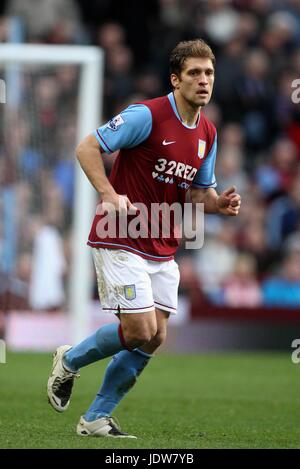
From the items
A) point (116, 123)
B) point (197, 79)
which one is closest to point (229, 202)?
point (197, 79)

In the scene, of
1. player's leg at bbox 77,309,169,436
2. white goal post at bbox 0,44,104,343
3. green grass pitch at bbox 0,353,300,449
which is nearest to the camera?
green grass pitch at bbox 0,353,300,449

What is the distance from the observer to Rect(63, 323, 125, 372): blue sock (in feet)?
22.0

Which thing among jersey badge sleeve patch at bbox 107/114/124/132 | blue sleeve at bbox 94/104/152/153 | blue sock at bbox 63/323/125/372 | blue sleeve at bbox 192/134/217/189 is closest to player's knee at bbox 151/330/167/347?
blue sock at bbox 63/323/125/372

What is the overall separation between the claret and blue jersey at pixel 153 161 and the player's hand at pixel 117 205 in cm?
33

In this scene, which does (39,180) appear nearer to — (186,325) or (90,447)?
(186,325)

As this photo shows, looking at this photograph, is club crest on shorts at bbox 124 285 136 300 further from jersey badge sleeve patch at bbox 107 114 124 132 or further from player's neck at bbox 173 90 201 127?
player's neck at bbox 173 90 201 127

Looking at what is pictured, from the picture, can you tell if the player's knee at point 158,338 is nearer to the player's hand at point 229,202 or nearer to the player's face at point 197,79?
the player's hand at point 229,202

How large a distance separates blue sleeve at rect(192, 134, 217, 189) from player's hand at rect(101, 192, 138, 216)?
0.88 metres

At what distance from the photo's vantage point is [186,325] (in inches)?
567

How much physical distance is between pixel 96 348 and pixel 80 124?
6.97 metres

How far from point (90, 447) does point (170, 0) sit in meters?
12.7

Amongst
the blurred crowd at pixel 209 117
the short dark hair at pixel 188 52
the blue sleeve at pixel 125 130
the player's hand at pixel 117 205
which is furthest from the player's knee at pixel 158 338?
the blurred crowd at pixel 209 117

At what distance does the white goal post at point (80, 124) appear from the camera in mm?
12984

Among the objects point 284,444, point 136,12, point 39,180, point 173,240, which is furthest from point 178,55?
point 136,12
